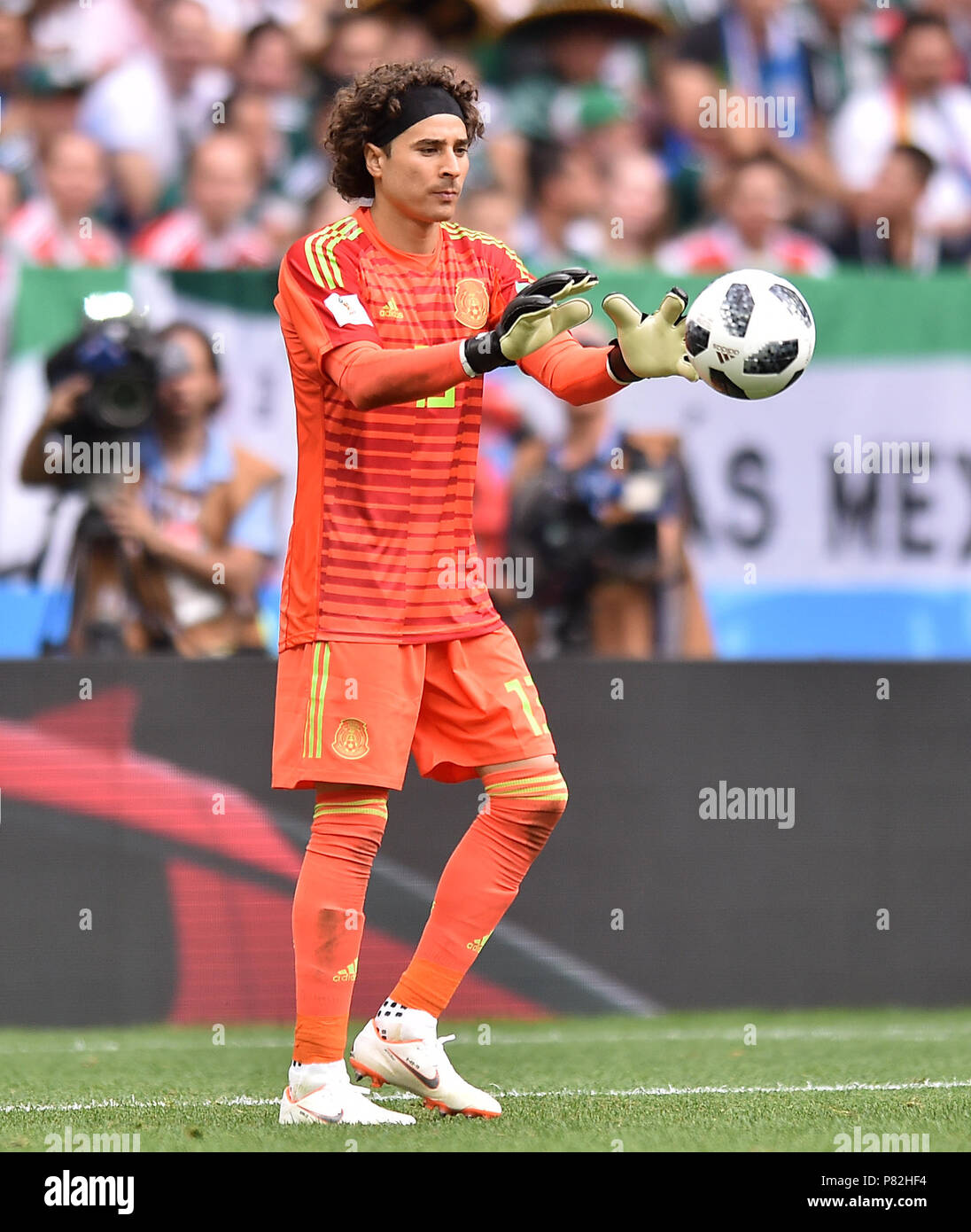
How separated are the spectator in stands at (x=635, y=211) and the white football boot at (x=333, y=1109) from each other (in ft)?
14.7

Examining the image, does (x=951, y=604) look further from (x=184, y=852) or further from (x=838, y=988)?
(x=184, y=852)

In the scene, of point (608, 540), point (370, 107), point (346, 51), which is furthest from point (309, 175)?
point (370, 107)

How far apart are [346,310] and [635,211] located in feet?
13.1

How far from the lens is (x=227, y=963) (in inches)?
239

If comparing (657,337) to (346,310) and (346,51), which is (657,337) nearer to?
(346,310)

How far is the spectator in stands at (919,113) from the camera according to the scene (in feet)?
27.3

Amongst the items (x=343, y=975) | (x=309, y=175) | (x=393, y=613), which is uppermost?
(x=309, y=175)

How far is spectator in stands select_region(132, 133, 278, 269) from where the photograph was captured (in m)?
7.59

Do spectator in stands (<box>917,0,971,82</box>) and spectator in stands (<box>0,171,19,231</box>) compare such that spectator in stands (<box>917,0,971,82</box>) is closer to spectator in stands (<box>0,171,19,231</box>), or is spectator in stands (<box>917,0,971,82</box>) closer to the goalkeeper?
spectator in stands (<box>0,171,19,231</box>)

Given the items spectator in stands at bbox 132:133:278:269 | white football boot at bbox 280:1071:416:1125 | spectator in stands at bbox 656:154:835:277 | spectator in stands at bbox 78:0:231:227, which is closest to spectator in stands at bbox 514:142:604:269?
spectator in stands at bbox 656:154:835:277

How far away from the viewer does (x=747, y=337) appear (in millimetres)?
4078

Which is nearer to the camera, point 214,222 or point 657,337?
point 657,337

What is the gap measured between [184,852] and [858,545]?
267 centimetres
